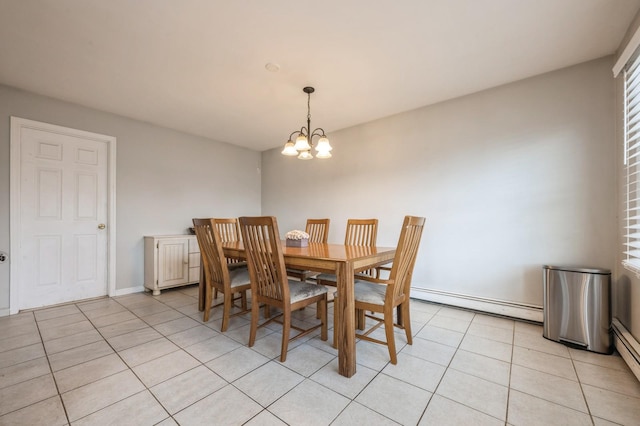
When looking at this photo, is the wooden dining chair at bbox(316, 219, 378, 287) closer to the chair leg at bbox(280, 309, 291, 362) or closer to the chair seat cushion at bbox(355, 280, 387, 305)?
the chair seat cushion at bbox(355, 280, 387, 305)

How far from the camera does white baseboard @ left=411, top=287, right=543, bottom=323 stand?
8.23 ft

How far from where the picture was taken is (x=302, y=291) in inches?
80.0

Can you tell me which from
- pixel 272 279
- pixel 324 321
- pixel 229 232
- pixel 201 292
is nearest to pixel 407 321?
pixel 324 321

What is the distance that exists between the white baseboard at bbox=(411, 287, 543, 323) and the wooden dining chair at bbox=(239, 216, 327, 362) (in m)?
1.61

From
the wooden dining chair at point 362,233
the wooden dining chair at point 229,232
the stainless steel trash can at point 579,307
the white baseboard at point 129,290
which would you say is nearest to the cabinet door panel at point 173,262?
the white baseboard at point 129,290

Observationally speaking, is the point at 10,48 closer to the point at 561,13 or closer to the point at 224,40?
the point at 224,40

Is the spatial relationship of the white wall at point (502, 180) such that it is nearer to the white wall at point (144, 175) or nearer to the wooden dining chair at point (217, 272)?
the wooden dining chair at point (217, 272)

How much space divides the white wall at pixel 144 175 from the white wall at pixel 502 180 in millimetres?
2111

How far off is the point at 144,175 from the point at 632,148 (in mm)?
4995

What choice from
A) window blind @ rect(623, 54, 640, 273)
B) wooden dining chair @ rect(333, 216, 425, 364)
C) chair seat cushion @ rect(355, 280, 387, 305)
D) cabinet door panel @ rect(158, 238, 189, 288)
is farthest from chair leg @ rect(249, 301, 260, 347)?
window blind @ rect(623, 54, 640, 273)

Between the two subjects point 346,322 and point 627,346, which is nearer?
A: point 346,322

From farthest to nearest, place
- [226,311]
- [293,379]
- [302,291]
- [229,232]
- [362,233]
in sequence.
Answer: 1. [229,232]
2. [362,233]
3. [226,311]
4. [302,291]
5. [293,379]

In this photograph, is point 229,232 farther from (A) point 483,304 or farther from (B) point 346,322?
(A) point 483,304

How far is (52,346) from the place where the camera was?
2061 mm
